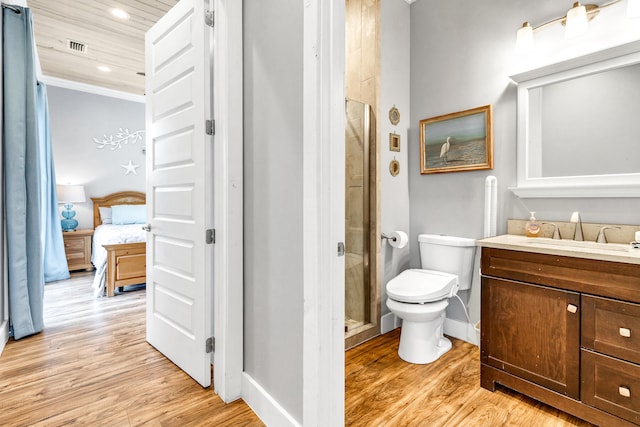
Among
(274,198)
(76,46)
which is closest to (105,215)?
(76,46)

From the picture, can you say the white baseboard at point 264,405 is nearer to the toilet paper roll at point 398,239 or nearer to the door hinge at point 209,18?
the toilet paper roll at point 398,239

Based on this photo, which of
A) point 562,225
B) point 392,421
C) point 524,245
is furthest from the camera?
point 562,225

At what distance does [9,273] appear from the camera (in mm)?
2395

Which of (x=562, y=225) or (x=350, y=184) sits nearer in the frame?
(x=562, y=225)

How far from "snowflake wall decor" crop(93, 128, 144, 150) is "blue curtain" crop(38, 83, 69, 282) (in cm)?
95

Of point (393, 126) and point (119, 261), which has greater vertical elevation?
point (393, 126)

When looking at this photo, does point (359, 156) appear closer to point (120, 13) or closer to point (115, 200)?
point (120, 13)

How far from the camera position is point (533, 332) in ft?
5.38

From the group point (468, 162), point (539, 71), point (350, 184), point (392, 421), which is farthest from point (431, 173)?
point (392, 421)

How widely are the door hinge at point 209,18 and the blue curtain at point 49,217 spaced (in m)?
3.42

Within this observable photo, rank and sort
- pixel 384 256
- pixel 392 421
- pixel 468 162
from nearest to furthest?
pixel 392 421, pixel 468 162, pixel 384 256

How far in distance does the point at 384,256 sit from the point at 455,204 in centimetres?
→ 66

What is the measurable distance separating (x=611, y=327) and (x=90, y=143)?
239 inches

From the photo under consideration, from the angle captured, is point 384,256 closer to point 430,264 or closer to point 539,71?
point 430,264
